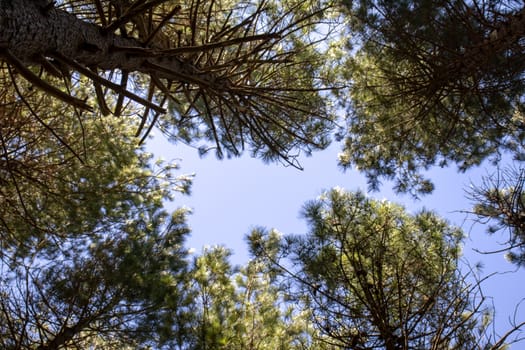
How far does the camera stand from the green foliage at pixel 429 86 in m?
3.95

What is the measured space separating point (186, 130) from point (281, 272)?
8.43 feet

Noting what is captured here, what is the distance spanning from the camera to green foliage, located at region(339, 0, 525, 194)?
155 inches

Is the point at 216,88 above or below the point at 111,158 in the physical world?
below

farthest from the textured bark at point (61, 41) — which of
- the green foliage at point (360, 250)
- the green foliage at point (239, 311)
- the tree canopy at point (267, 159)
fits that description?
the green foliage at point (239, 311)

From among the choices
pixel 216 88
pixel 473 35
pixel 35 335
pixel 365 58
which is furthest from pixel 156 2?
pixel 35 335

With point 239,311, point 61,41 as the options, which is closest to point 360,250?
point 239,311

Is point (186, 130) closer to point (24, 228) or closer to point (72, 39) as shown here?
point (24, 228)

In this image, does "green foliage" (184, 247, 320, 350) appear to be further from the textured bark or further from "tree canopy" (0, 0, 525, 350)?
the textured bark

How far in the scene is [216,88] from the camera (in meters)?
2.25

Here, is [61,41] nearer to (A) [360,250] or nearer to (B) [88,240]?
(A) [360,250]

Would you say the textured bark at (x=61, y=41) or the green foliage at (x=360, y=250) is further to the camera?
the green foliage at (x=360, y=250)

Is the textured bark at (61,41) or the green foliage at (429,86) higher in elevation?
the green foliage at (429,86)

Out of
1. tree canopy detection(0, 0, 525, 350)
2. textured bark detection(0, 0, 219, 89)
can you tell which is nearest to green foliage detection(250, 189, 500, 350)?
tree canopy detection(0, 0, 525, 350)

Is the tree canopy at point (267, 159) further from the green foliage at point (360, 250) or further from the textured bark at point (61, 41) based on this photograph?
the textured bark at point (61, 41)
